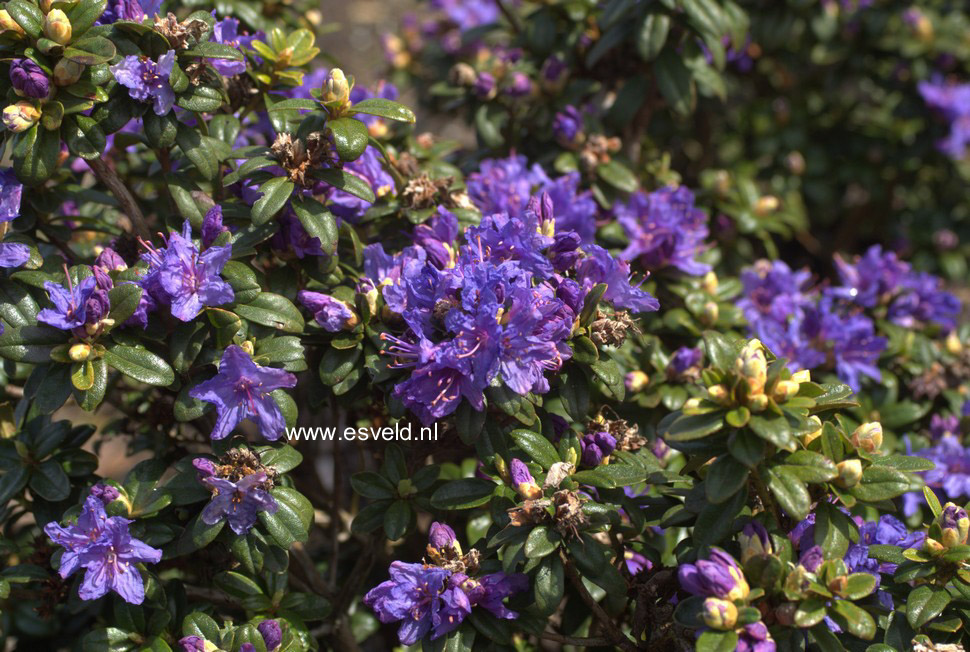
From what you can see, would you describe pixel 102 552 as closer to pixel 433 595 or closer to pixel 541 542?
pixel 433 595

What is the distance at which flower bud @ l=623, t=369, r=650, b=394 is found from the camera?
92.5 inches

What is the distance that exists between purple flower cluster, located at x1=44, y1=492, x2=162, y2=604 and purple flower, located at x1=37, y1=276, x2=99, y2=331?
14.1 inches

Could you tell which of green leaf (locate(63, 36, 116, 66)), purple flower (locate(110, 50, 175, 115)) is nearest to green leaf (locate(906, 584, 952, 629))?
purple flower (locate(110, 50, 175, 115))

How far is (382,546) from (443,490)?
1.49 feet

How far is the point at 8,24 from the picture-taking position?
1.81 m

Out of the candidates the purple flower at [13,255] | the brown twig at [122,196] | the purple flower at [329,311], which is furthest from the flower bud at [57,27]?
the purple flower at [329,311]

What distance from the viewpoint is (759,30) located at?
3.83 metres

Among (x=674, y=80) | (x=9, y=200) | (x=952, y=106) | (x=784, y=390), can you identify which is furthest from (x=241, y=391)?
(x=952, y=106)

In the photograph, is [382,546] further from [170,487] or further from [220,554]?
[170,487]

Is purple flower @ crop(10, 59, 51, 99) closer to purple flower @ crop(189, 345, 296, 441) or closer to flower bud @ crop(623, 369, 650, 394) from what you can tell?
purple flower @ crop(189, 345, 296, 441)

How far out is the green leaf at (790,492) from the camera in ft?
5.31

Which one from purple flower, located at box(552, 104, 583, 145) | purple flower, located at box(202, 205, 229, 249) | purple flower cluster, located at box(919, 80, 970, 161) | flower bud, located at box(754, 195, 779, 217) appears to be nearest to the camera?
purple flower, located at box(202, 205, 229, 249)

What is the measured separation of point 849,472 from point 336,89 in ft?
4.28

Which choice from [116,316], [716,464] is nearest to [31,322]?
[116,316]
